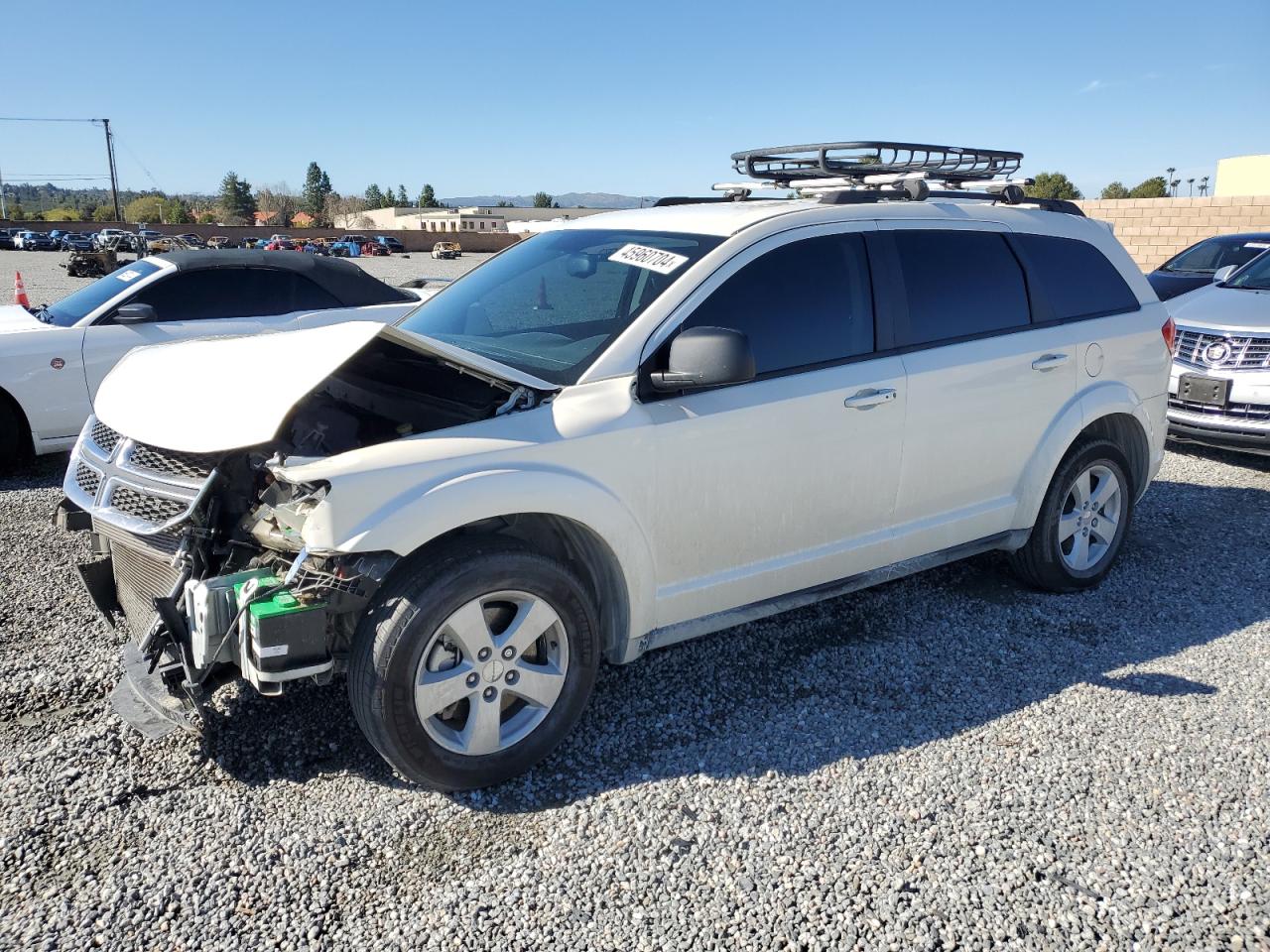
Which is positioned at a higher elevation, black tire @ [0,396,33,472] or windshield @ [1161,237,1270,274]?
windshield @ [1161,237,1270,274]

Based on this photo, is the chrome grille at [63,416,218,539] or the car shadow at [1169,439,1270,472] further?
the car shadow at [1169,439,1270,472]

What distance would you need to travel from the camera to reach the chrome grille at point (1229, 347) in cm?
723

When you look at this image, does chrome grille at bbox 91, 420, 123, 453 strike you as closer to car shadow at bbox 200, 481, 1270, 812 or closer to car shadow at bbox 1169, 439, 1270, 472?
car shadow at bbox 200, 481, 1270, 812

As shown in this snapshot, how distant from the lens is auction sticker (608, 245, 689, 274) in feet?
12.2

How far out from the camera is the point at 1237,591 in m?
5.08

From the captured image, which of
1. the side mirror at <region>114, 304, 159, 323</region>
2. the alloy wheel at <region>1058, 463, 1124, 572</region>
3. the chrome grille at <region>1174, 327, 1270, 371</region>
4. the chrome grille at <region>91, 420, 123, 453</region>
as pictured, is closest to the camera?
Answer: the chrome grille at <region>91, 420, 123, 453</region>

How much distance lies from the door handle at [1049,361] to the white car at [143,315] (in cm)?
448

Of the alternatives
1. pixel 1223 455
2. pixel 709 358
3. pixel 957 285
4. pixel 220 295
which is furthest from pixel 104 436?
pixel 1223 455

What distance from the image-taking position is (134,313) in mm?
7074

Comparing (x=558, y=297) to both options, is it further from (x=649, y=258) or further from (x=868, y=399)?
(x=868, y=399)

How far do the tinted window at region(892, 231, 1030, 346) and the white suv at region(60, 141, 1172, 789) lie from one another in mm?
14

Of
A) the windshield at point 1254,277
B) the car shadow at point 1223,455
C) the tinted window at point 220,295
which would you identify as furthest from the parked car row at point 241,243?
the car shadow at point 1223,455

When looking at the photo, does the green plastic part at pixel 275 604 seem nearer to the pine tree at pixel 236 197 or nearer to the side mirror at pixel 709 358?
the side mirror at pixel 709 358

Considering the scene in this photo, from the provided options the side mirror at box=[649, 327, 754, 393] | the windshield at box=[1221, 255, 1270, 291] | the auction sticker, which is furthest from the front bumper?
the side mirror at box=[649, 327, 754, 393]
